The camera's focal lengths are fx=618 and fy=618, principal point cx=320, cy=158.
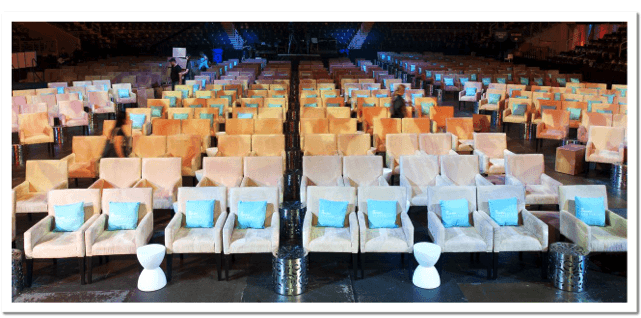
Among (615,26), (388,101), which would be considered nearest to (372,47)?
(615,26)

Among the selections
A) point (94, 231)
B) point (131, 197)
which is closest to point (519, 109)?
point (131, 197)

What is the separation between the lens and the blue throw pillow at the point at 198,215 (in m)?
6.28

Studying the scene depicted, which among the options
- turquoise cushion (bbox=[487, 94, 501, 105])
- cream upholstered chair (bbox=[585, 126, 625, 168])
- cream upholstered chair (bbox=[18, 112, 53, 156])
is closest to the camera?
cream upholstered chair (bbox=[585, 126, 625, 168])

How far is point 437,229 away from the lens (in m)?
6.03

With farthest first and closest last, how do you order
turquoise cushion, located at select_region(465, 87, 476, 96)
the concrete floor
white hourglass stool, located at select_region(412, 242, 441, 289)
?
turquoise cushion, located at select_region(465, 87, 476, 96)
white hourglass stool, located at select_region(412, 242, 441, 289)
the concrete floor

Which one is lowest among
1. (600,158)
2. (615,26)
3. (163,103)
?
(600,158)

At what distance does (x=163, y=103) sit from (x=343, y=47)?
2340 cm

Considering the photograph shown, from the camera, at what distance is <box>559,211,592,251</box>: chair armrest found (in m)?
5.89

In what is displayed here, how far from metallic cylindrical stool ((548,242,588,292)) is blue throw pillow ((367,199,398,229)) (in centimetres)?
156

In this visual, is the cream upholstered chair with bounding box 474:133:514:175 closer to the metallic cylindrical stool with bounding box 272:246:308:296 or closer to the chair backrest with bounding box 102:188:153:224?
the metallic cylindrical stool with bounding box 272:246:308:296

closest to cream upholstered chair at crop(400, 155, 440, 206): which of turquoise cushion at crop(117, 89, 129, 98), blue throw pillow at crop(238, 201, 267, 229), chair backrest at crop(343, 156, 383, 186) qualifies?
chair backrest at crop(343, 156, 383, 186)

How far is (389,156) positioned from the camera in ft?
28.9
